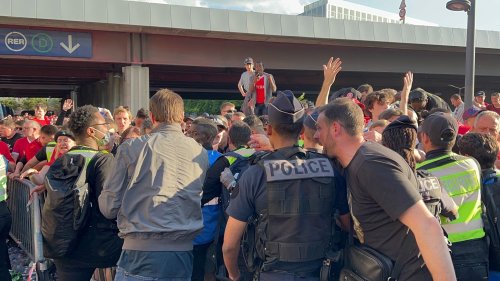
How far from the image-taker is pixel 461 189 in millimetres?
3279

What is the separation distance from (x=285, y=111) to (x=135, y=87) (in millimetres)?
12535

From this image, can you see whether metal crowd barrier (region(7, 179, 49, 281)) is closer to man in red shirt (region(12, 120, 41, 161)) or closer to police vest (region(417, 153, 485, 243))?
man in red shirt (region(12, 120, 41, 161))

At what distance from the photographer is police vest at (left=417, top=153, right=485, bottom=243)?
3.27 m

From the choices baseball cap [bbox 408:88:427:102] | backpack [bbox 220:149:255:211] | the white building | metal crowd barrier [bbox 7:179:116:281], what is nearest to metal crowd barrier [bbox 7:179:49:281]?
metal crowd barrier [bbox 7:179:116:281]

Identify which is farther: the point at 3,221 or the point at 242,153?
the point at 3,221

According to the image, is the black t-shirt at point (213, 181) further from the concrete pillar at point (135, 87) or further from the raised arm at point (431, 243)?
the concrete pillar at point (135, 87)

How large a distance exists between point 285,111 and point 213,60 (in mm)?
13841

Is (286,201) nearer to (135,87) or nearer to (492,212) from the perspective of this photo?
(492,212)

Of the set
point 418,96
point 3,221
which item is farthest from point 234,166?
point 418,96

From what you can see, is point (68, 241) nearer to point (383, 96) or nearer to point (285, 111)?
point (285, 111)

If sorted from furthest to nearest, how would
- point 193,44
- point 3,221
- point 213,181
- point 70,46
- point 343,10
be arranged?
point 343,10
point 193,44
point 70,46
point 3,221
point 213,181

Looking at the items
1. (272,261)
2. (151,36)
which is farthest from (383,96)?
(151,36)

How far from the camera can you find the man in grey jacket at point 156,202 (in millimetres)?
3256

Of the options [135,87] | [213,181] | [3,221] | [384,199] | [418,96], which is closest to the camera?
[384,199]
